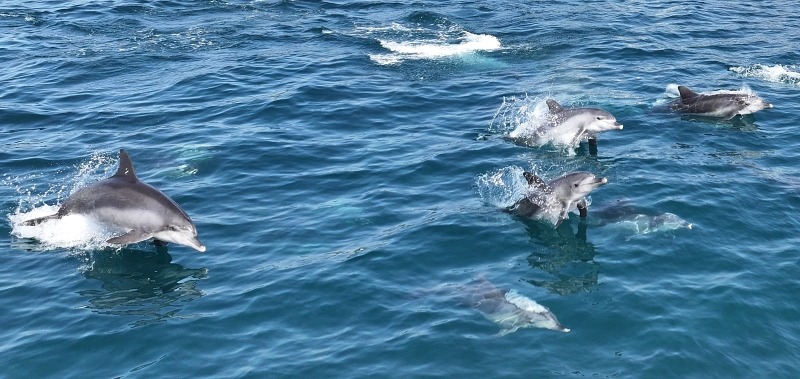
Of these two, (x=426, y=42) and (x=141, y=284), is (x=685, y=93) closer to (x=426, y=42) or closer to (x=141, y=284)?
(x=426, y=42)

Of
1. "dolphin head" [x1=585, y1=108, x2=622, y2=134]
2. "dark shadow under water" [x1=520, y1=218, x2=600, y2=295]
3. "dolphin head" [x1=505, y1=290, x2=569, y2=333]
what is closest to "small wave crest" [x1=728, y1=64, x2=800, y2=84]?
"dolphin head" [x1=585, y1=108, x2=622, y2=134]

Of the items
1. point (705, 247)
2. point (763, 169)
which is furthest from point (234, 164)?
point (763, 169)

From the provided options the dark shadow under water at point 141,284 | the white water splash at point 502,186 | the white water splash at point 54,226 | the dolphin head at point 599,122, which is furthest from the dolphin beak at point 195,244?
the dolphin head at point 599,122

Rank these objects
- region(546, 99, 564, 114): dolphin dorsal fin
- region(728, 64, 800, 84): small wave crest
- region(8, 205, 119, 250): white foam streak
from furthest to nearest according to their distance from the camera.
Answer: region(728, 64, 800, 84): small wave crest
region(546, 99, 564, 114): dolphin dorsal fin
region(8, 205, 119, 250): white foam streak

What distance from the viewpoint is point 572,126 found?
21844mm

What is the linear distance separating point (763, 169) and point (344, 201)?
9.67 m

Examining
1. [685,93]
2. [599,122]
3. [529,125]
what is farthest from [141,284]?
[685,93]

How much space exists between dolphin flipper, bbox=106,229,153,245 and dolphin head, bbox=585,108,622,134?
1112 cm

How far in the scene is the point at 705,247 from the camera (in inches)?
646

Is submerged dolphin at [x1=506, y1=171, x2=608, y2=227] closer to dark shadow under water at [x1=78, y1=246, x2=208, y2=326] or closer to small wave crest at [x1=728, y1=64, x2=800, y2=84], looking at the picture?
dark shadow under water at [x1=78, y1=246, x2=208, y2=326]

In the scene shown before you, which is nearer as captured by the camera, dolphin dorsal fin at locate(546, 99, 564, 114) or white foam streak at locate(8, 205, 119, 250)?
white foam streak at locate(8, 205, 119, 250)

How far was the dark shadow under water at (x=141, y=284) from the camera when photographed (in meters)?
14.6

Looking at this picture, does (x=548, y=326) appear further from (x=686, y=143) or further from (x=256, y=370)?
(x=686, y=143)

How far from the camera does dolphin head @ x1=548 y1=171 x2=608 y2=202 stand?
57.2 feet
